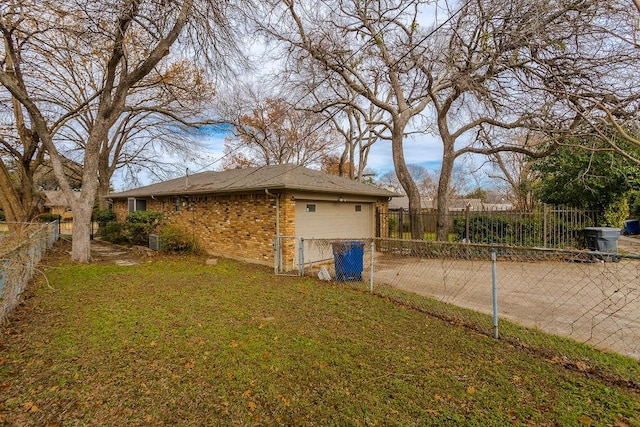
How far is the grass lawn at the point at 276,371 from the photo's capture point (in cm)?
246

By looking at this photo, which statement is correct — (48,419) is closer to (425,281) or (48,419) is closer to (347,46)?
(425,281)

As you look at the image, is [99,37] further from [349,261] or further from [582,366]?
[582,366]

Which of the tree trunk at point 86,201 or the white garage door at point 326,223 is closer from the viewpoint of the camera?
the white garage door at point 326,223

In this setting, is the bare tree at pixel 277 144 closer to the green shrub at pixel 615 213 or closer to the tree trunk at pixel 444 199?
the tree trunk at pixel 444 199

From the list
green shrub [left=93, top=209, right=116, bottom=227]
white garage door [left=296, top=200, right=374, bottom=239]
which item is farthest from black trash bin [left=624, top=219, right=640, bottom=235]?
green shrub [left=93, top=209, right=116, bottom=227]

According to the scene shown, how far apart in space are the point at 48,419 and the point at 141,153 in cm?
2265

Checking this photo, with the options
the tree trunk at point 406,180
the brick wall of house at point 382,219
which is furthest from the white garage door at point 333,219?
the tree trunk at point 406,180

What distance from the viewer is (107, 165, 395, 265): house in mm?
8516

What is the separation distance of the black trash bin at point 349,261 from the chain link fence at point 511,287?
0.07 feet

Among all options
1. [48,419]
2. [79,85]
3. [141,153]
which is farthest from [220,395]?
[141,153]

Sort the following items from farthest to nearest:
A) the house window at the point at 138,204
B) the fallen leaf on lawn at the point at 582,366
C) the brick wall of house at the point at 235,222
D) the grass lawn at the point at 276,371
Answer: the house window at the point at 138,204 → the brick wall of house at the point at 235,222 → the fallen leaf on lawn at the point at 582,366 → the grass lawn at the point at 276,371

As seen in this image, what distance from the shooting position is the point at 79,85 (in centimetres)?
1627

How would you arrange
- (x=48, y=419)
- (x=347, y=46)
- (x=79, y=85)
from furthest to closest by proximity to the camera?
1. (x=79, y=85)
2. (x=347, y=46)
3. (x=48, y=419)

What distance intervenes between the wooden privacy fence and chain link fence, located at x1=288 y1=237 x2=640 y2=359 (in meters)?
1.09
